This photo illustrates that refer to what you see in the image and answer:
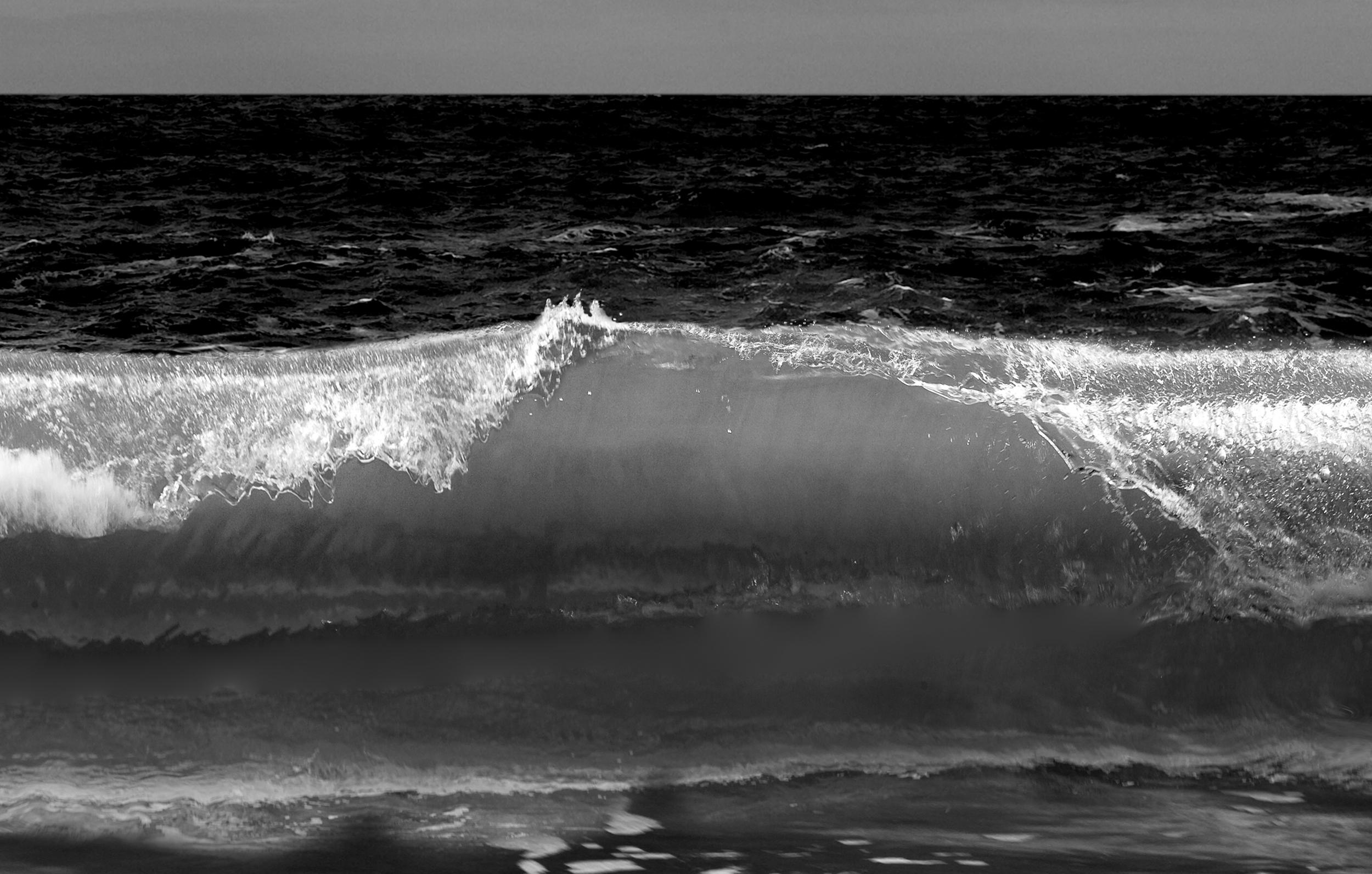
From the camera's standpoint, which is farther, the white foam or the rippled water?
the rippled water

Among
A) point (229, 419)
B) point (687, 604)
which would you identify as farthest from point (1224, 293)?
point (229, 419)

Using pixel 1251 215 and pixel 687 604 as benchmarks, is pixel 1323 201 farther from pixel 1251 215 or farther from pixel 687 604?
pixel 687 604

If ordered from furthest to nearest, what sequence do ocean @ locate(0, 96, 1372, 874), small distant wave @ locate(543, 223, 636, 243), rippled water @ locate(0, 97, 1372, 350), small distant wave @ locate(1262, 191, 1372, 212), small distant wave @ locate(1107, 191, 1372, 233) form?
small distant wave @ locate(1262, 191, 1372, 212), small distant wave @ locate(1107, 191, 1372, 233), small distant wave @ locate(543, 223, 636, 243), rippled water @ locate(0, 97, 1372, 350), ocean @ locate(0, 96, 1372, 874)

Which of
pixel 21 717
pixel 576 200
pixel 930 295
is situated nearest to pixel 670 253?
pixel 930 295

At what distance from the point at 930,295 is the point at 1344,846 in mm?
8290

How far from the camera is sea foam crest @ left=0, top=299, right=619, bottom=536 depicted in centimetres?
289

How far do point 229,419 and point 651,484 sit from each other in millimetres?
1053

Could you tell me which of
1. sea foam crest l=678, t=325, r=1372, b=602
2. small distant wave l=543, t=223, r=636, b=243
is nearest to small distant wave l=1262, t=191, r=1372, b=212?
small distant wave l=543, t=223, r=636, b=243

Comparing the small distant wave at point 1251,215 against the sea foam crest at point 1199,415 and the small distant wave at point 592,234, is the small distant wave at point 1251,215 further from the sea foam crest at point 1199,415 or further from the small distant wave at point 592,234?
the sea foam crest at point 1199,415

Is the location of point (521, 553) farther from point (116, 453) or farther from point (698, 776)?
point (116, 453)

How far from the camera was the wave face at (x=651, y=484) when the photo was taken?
2812mm

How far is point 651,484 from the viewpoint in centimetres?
297

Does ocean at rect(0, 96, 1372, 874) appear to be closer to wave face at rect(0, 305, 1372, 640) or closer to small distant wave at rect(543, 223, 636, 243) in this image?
wave face at rect(0, 305, 1372, 640)

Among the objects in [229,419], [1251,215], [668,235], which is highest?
[1251,215]
